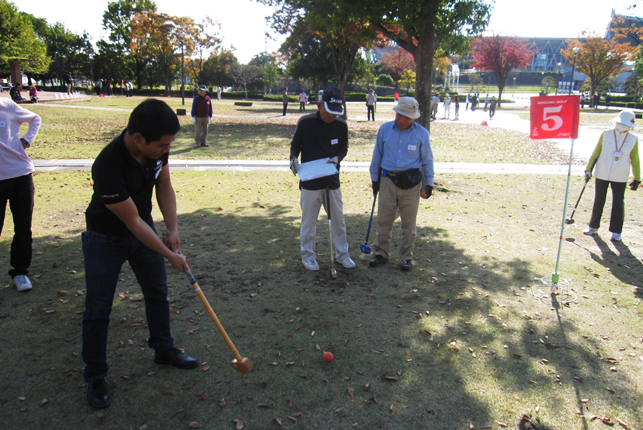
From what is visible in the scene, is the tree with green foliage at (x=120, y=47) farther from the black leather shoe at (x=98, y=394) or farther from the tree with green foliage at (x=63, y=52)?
the black leather shoe at (x=98, y=394)

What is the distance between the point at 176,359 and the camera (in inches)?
139

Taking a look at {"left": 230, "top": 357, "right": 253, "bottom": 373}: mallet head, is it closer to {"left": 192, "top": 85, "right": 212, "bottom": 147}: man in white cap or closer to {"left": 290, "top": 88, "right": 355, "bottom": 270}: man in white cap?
{"left": 290, "top": 88, "right": 355, "bottom": 270}: man in white cap

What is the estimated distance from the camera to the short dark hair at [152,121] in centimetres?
265

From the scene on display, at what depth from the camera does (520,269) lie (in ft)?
19.0

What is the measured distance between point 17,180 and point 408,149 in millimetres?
4267

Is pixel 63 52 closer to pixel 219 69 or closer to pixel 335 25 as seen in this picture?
pixel 219 69

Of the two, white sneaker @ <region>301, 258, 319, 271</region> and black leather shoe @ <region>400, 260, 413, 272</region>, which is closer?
white sneaker @ <region>301, 258, 319, 271</region>

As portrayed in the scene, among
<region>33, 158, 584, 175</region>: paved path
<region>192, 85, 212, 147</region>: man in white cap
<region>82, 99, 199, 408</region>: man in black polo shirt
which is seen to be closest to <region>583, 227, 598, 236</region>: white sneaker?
<region>33, 158, 584, 175</region>: paved path

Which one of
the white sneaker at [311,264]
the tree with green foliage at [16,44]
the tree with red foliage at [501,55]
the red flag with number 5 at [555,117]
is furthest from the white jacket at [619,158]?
the tree with red foliage at [501,55]

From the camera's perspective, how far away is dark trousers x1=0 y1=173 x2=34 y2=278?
178 inches

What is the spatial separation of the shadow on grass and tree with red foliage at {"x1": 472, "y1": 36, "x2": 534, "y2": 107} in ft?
178

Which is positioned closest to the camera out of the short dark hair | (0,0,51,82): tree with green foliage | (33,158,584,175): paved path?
the short dark hair

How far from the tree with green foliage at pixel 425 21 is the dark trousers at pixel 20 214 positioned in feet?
25.0

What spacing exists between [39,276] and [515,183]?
1017cm
